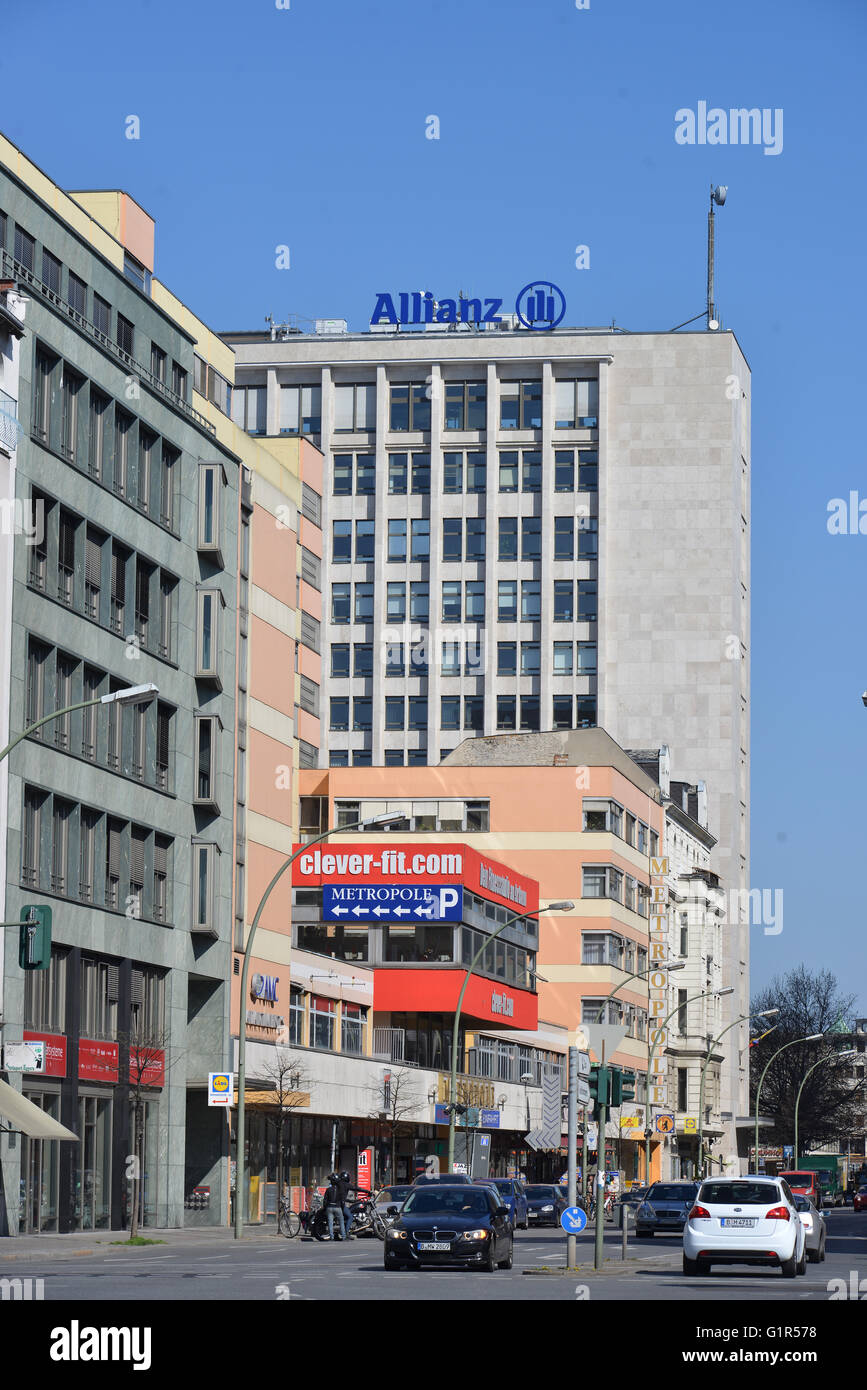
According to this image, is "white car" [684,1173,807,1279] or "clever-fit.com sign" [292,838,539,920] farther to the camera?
"clever-fit.com sign" [292,838,539,920]

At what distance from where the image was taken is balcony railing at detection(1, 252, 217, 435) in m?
46.3

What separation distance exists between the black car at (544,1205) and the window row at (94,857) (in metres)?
15.4

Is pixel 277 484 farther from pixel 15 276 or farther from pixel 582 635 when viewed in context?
pixel 582 635

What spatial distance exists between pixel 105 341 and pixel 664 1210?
80.1 ft

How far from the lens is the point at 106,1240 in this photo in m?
42.4

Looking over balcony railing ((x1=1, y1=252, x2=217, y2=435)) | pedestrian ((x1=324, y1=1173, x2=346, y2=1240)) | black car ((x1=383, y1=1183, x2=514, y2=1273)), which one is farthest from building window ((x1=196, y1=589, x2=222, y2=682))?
black car ((x1=383, y1=1183, x2=514, y2=1273))

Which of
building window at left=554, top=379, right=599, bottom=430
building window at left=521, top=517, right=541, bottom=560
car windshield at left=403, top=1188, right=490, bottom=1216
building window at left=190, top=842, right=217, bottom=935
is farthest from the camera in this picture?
building window at left=554, top=379, right=599, bottom=430

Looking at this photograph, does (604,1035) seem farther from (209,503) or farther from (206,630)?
(209,503)

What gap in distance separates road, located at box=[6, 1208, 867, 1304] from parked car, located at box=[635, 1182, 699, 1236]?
9.39 metres

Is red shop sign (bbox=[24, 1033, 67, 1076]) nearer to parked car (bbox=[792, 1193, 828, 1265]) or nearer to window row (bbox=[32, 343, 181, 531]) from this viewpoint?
window row (bbox=[32, 343, 181, 531])

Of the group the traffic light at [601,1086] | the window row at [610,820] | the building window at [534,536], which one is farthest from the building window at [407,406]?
the traffic light at [601,1086]

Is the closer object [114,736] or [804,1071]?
[114,736]

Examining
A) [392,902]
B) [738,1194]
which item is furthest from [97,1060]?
[392,902]
